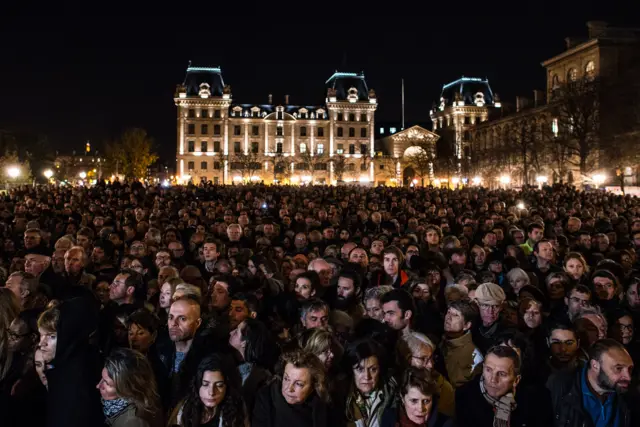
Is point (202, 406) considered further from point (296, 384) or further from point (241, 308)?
point (241, 308)

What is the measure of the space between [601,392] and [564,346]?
808 mm

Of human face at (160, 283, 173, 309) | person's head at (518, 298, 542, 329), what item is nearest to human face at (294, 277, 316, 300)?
human face at (160, 283, 173, 309)

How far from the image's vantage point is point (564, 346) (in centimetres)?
527

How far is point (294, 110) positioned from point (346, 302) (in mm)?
90522

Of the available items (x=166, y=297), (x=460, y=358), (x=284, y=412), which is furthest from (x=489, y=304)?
(x=166, y=297)

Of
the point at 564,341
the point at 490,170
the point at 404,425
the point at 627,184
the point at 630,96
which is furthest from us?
the point at 490,170

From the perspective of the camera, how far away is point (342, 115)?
95.9 m

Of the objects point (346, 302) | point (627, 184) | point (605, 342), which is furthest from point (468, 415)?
point (627, 184)

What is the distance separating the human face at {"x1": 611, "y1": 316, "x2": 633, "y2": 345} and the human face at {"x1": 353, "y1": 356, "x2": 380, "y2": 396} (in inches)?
111

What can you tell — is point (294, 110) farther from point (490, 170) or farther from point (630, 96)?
point (630, 96)

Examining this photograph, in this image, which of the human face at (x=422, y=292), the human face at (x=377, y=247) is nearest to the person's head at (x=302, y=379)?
the human face at (x=422, y=292)

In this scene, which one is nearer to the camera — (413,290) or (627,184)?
(413,290)

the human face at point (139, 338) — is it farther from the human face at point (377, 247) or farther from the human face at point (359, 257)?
the human face at point (377, 247)

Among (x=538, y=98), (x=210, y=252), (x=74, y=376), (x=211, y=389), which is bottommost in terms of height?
(x=211, y=389)
